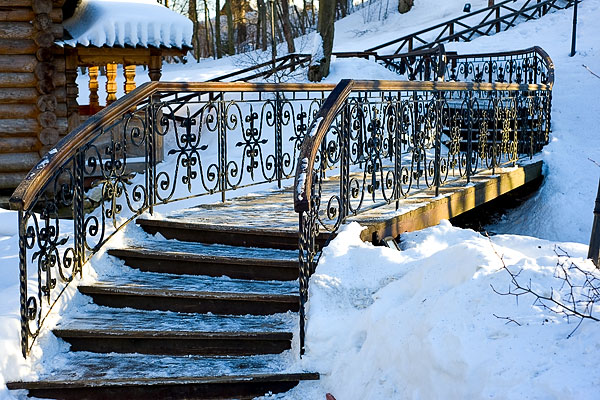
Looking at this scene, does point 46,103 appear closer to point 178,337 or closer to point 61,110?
point 61,110

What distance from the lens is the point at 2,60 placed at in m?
13.9

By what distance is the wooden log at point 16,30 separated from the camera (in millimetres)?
13836

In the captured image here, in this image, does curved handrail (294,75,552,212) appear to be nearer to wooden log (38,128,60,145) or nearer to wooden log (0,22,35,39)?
wooden log (38,128,60,145)

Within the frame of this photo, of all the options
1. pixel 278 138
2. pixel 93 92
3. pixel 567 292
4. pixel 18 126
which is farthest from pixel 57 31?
pixel 567 292

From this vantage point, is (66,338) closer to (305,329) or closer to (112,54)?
(305,329)

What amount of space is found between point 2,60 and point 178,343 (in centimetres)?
1021

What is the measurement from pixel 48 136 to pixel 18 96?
83 cm

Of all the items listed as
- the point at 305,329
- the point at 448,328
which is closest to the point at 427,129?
the point at 305,329

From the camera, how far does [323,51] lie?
65.0 feet

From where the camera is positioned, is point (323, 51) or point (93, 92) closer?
point (93, 92)

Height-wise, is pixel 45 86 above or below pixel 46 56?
below

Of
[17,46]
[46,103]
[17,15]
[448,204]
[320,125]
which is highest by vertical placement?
[17,15]

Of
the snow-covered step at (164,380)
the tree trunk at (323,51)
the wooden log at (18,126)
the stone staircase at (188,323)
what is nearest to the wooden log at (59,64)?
the wooden log at (18,126)

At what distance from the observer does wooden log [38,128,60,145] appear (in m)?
14.1
